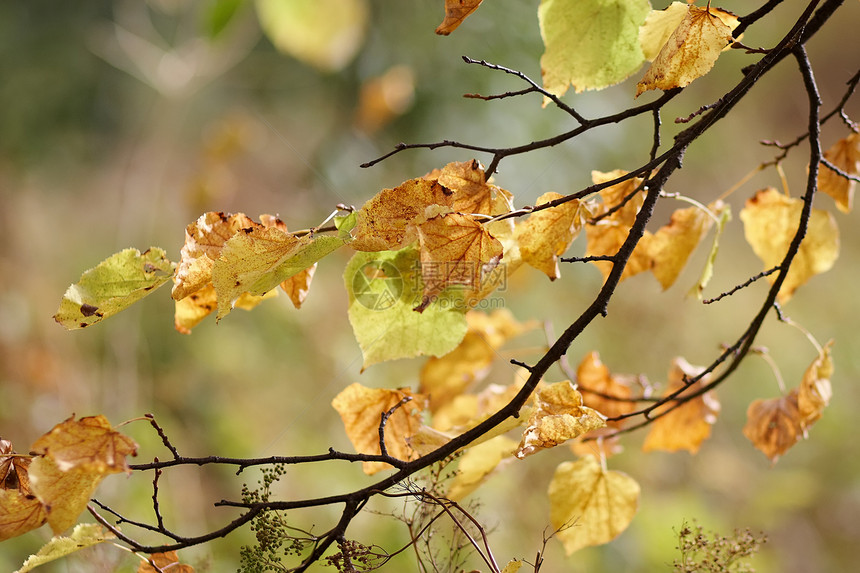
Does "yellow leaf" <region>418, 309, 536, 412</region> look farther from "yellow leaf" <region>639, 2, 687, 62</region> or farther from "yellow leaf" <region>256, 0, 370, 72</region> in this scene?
"yellow leaf" <region>256, 0, 370, 72</region>

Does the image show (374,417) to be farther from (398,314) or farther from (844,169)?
(844,169)

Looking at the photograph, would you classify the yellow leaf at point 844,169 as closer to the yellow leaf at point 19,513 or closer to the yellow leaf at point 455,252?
the yellow leaf at point 455,252

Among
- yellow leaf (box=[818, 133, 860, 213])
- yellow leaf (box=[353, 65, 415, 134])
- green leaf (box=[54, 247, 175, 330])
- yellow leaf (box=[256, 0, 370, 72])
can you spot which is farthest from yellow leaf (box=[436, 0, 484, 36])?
yellow leaf (box=[353, 65, 415, 134])

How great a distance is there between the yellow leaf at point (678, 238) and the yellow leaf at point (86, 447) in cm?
31

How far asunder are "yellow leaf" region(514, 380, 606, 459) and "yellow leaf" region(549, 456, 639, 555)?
118 mm

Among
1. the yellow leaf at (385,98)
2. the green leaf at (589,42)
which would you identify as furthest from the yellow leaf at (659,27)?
the yellow leaf at (385,98)

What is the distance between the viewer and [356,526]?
1052 mm

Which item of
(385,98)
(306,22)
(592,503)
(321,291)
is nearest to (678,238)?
(592,503)

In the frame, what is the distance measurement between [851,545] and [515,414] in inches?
50.6

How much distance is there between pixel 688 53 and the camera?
270mm

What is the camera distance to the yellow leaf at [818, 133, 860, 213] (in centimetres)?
41

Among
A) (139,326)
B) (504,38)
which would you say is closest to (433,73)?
(504,38)

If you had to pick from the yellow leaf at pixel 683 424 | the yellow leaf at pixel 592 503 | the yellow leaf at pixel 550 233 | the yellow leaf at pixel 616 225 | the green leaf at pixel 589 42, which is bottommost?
the yellow leaf at pixel 592 503

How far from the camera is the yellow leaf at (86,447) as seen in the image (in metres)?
0.24
